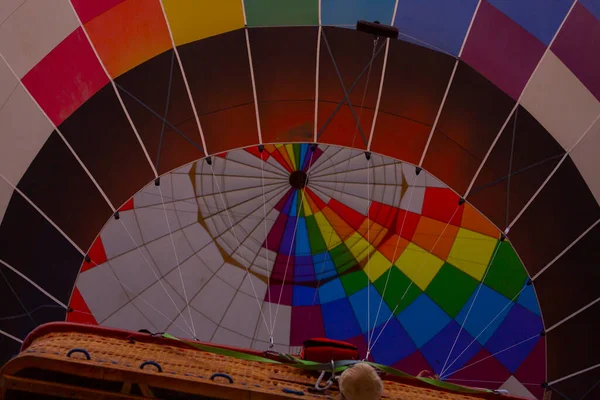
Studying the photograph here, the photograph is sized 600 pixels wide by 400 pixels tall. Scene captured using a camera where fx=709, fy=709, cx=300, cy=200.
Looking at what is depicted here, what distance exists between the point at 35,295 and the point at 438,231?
3516 millimetres

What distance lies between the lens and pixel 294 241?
7051 mm

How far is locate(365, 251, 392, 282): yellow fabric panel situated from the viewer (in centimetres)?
674

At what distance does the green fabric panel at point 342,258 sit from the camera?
6.88 metres

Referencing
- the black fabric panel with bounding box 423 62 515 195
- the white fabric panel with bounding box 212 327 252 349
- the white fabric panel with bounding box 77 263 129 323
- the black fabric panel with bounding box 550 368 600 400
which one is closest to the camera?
the black fabric panel with bounding box 423 62 515 195

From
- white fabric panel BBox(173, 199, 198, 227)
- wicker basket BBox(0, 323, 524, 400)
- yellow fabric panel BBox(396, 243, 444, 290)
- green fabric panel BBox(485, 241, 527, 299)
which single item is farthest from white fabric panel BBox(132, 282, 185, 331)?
wicker basket BBox(0, 323, 524, 400)

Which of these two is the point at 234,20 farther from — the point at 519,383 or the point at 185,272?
the point at 519,383

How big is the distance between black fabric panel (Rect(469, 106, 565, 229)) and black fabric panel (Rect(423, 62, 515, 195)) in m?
0.08

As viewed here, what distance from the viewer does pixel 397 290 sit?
664 cm

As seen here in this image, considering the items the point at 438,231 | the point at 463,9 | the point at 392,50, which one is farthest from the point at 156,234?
the point at 463,9

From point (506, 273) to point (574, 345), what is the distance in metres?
1.13

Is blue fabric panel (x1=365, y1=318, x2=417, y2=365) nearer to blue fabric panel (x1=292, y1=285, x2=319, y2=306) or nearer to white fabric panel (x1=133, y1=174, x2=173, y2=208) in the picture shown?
blue fabric panel (x1=292, y1=285, x2=319, y2=306)

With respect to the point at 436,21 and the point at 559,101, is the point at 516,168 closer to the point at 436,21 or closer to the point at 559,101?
the point at 559,101

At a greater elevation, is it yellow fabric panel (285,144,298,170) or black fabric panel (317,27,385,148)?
yellow fabric panel (285,144,298,170)

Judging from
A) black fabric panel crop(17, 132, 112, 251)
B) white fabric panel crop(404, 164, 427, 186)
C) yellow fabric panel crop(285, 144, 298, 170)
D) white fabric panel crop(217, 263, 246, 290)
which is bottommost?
black fabric panel crop(17, 132, 112, 251)
